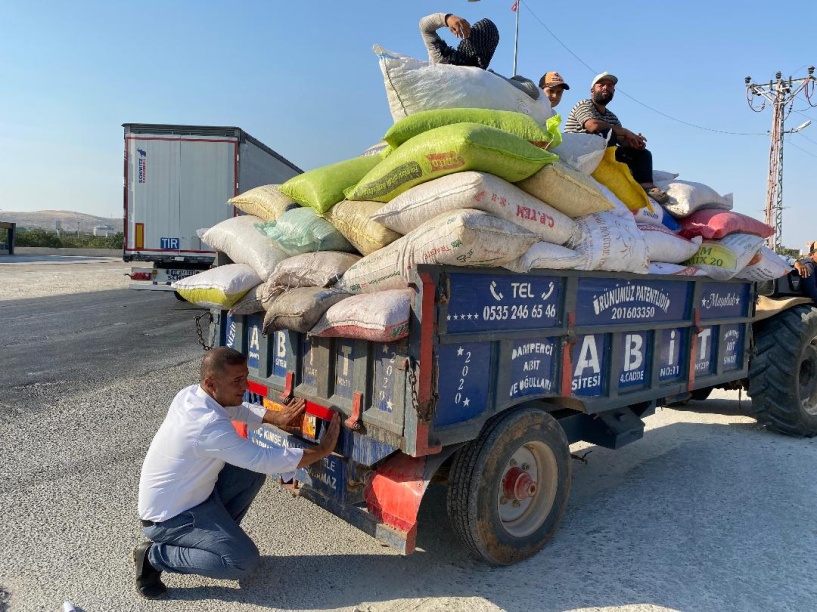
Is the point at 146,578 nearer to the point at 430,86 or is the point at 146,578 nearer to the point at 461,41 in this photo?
the point at 430,86

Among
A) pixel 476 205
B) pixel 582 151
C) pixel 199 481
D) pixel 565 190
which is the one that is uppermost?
pixel 582 151

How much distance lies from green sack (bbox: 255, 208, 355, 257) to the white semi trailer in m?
8.18

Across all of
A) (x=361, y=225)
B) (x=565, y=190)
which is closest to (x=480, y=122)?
(x=565, y=190)

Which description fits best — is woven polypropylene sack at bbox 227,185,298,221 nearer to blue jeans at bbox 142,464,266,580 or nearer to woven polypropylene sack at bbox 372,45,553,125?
woven polypropylene sack at bbox 372,45,553,125

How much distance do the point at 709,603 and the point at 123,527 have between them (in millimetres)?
2978

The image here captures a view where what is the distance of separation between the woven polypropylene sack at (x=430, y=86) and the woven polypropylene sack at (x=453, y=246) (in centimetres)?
115

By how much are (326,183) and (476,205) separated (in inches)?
45.8

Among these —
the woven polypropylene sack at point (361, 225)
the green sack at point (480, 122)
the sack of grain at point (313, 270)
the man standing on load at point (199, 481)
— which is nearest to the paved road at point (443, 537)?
the man standing on load at point (199, 481)

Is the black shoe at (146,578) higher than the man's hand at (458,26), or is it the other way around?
the man's hand at (458,26)

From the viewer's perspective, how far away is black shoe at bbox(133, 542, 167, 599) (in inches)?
106

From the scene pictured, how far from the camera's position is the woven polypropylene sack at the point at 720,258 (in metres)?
4.23

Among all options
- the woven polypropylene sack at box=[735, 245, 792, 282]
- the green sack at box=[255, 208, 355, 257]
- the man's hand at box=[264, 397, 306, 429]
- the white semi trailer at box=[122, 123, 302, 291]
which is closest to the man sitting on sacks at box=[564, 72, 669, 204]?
the woven polypropylene sack at box=[735, 245, 792, 282]

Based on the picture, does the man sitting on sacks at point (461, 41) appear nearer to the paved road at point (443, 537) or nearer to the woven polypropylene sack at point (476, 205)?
the woven polypropylene sack at point (476, 205)

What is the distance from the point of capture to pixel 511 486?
3.05 metres
